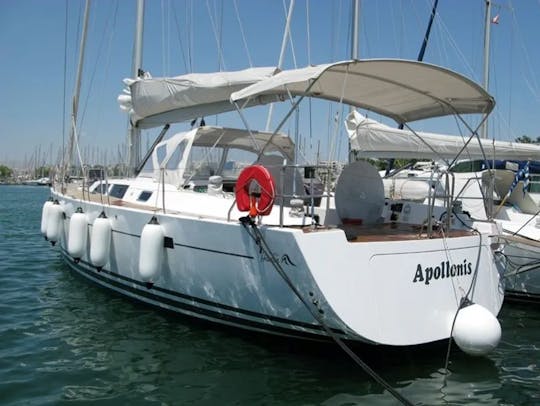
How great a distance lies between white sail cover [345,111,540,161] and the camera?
10.1 meters

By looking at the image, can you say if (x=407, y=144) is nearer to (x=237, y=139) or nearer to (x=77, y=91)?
(x=237, y=139)

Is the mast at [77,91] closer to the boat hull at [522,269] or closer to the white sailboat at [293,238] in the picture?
the white sailboat at [293,238]

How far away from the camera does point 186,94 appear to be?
8.28 meters

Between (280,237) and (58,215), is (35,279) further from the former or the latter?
(280,237)

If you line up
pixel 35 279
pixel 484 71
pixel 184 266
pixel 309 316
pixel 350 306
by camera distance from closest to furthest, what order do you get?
pixel 350 306
pixel 309 316
pixel 184 266
pixel 35 279
pixel 484 71

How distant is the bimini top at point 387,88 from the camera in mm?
5645

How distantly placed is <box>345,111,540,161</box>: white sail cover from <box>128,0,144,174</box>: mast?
385cm

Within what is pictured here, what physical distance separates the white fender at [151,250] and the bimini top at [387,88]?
1.84 metres

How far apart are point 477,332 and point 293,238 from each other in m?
2.02

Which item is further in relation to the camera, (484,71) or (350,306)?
(484,71)

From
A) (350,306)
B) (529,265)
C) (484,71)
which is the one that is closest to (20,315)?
(350,306)

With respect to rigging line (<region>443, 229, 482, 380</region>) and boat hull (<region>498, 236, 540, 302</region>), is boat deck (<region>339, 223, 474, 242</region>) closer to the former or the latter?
rigging line (<region>443, 229, 482, 380</region>)

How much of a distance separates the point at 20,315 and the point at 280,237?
3.98 metres

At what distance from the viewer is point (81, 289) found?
8.81m
